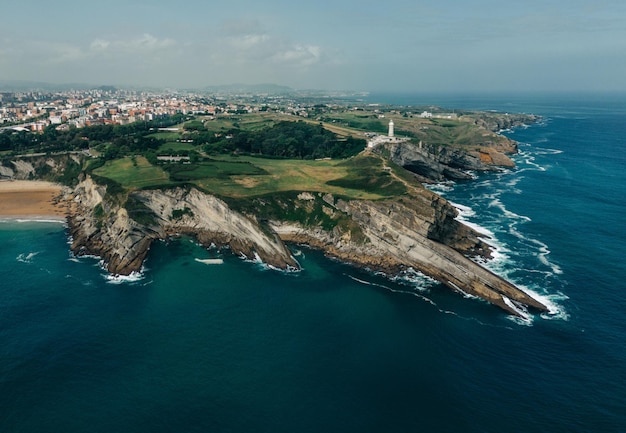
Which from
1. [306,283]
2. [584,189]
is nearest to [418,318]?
[306,283]

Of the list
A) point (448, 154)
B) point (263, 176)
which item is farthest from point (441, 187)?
point (263, 176)

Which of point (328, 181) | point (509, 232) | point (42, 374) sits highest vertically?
point (328, 181)

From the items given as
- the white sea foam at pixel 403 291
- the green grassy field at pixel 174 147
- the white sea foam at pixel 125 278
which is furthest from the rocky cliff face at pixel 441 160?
the white sea foam at pixel 125 278

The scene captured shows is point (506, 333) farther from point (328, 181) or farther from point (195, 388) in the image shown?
point (328, 181)

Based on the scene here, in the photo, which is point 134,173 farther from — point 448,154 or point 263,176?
point 448,154

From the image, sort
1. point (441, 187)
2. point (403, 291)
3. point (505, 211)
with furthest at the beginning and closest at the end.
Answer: point (441, 187), point (505, 211), point (403, 291)

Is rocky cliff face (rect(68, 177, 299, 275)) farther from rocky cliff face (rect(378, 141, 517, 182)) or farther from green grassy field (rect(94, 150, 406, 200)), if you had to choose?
rocky cliff face (rect(378, 141, 517, 182))

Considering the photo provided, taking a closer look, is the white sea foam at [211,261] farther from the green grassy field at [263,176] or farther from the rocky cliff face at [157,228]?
the green grassy field at [263,176]
